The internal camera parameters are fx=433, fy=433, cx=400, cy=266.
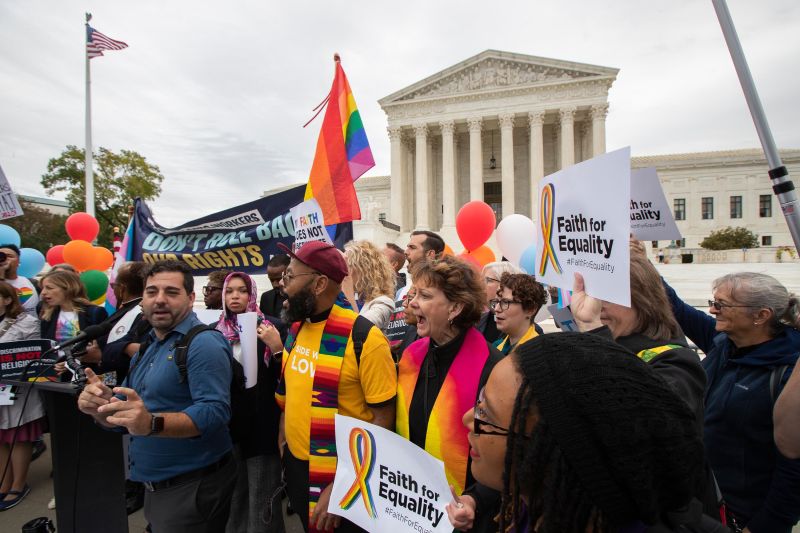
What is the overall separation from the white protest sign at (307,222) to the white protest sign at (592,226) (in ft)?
8.43

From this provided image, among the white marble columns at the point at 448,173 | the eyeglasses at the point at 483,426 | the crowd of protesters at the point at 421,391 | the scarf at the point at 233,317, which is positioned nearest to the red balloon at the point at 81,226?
the crowd of protesters at the point at 421,391

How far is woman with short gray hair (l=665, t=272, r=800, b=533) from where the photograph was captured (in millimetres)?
2021

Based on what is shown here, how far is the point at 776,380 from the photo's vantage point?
216cm

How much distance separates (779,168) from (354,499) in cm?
232

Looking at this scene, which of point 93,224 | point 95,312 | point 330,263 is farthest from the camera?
point 93,224

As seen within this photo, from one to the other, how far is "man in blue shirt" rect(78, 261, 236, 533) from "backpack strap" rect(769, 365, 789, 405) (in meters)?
2.73

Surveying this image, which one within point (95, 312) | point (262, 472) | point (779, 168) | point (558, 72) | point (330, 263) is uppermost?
point (558, 72)

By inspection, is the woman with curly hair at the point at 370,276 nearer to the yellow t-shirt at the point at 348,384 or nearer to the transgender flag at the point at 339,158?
the yellow t-shirt at the point at 348,384

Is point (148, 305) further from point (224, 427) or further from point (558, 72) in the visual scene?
point (558, 72)

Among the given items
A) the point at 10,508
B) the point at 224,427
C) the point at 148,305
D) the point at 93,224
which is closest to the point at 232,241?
the point at 148,305

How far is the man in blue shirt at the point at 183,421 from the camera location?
2.22 m

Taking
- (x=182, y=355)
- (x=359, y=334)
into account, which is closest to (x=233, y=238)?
(x=182, y=355)

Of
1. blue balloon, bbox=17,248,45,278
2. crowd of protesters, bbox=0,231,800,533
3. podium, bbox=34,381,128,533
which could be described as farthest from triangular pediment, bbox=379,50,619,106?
podium, bbox=34,381,128,533

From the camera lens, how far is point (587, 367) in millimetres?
924
